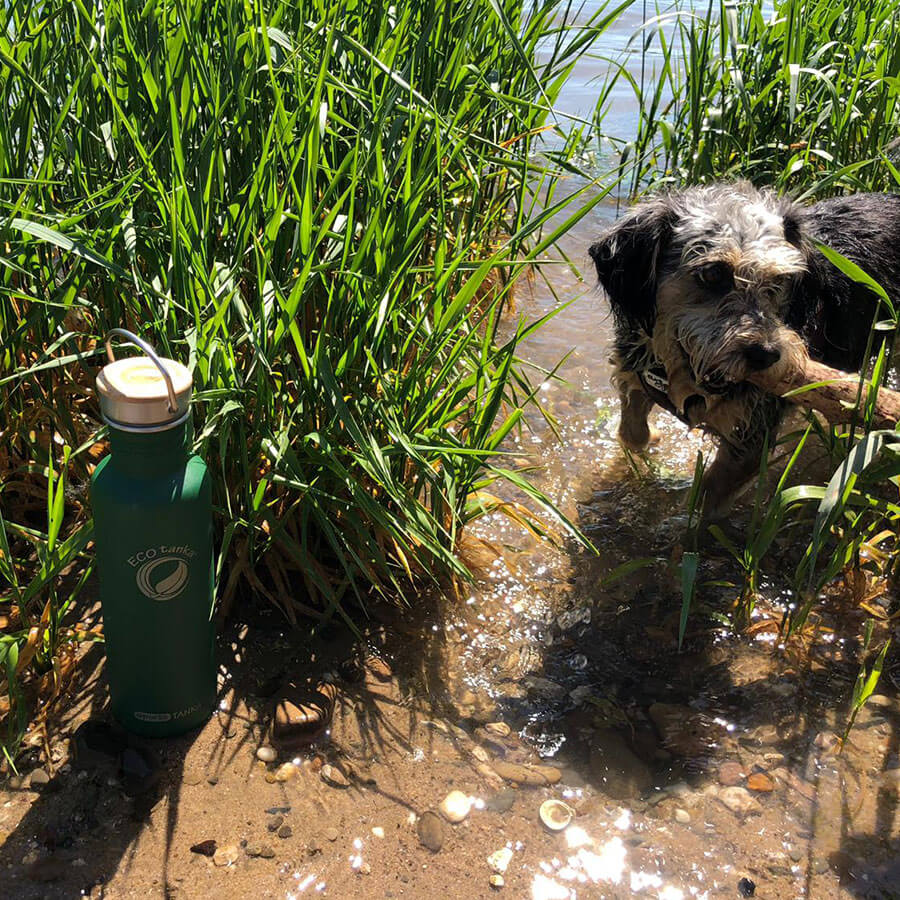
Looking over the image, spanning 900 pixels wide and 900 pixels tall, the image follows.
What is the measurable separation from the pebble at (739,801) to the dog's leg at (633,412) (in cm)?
154

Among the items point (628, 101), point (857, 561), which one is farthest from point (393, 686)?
point (628, 101)

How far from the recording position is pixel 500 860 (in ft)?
6.32

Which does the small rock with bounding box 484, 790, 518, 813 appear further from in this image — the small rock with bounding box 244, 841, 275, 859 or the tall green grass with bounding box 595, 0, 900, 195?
the tall green grass with bounding box 595, 0, 900, 195

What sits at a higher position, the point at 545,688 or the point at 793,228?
the point at 793,228

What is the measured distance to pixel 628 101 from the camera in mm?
8055

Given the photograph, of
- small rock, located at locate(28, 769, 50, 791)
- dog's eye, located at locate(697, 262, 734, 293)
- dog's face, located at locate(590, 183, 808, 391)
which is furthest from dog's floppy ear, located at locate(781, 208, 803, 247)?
small rock, located at locate(28, 769, 50, 791)

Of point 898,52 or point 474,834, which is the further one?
point 898,52

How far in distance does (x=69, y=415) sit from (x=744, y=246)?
6.57 feet

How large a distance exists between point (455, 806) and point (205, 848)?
51 cm

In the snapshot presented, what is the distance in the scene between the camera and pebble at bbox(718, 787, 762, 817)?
208cm

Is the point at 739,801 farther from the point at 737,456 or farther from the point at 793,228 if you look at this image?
the point at 793,228

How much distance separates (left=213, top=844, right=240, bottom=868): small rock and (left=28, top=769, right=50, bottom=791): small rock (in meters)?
0.39

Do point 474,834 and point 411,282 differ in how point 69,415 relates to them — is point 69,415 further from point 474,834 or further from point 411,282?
point 474,834

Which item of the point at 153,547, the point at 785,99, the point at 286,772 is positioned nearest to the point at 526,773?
the point at 286,772
